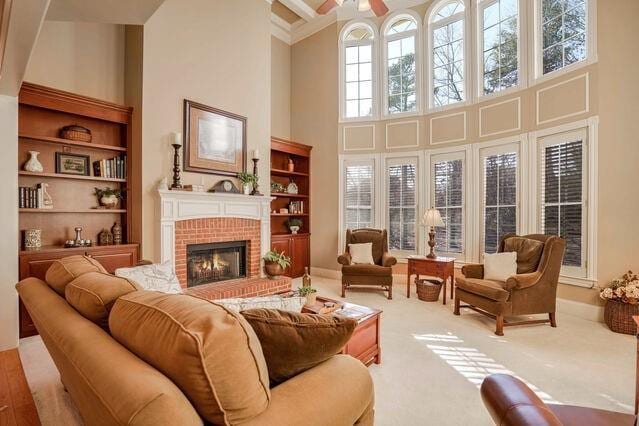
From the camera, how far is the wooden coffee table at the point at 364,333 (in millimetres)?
2340

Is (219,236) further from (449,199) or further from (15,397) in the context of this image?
(449,199)

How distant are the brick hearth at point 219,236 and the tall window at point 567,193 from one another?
4002 millimetres

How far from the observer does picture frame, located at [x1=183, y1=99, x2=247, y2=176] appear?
405 centimetres

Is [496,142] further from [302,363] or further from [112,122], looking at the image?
[112,122]

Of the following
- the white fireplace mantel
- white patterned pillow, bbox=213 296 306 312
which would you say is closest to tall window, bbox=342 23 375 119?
the white fireplace mantel

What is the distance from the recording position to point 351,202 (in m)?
6.00

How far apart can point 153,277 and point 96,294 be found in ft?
4.37

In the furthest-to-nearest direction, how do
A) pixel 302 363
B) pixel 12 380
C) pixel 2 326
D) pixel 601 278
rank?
1. pixel 601 278
2. pixel 2 326
3. pixel 12 380
4. pixel 302 363

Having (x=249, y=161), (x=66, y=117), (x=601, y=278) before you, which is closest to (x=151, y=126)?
(x=66, y=117)

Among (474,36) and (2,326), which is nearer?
(2,326)

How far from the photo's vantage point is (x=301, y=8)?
579 cm

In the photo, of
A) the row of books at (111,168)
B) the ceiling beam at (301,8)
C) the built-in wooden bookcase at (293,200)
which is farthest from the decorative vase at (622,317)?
the ceiling beam at (301,8)

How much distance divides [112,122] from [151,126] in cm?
57

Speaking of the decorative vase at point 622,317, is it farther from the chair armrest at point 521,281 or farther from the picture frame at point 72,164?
the picture frame at point 72,164
